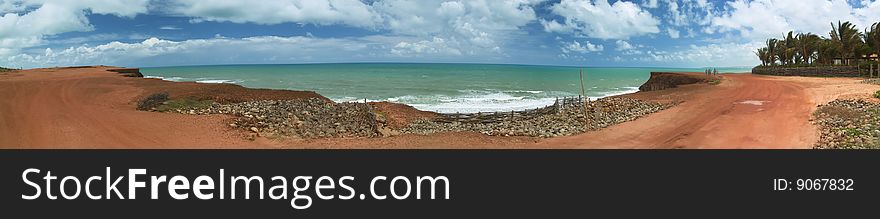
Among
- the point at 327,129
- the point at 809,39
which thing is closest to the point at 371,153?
the point at 327,129

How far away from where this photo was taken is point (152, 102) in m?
15.1

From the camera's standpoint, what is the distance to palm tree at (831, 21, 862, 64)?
4188cm

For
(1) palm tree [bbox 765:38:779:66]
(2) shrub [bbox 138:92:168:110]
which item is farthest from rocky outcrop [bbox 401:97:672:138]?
(1) palm tree [bbox 765:38:779:66]

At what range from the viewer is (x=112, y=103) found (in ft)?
52.6

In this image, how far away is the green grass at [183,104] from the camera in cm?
1462

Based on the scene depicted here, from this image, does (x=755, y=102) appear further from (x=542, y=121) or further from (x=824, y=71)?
(x=824, y=71)

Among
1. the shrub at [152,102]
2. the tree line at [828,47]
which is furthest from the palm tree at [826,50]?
the shrub at [152,102]

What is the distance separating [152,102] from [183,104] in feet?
3.33

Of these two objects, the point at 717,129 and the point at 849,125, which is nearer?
the point at 849,125

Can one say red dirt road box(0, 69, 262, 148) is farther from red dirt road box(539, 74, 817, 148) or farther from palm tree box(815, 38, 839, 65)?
palm tree box(815, 38, 839, 65)

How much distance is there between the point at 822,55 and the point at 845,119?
4553 centimetres

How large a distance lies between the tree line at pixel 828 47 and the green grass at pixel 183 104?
48.9 metres

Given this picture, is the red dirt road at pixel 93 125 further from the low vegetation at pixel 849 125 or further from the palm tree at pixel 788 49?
the palm tree at pixel 788 49

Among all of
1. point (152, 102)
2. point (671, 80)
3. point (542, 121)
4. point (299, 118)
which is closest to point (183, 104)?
point (152, 102)
